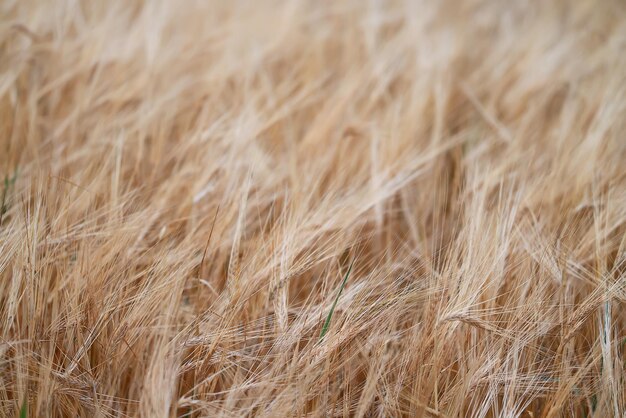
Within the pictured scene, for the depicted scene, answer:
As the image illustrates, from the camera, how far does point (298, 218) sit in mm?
895

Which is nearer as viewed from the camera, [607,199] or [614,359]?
Result: [614,359]

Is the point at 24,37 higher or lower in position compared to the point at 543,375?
higher

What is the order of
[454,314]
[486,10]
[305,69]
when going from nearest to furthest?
[454,314] < [305,69] < [486,10]

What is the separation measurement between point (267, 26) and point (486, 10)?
86 centimetres

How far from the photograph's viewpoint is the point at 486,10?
6.39 feet

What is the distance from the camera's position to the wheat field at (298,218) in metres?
0.77

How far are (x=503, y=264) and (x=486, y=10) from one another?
1376 mm

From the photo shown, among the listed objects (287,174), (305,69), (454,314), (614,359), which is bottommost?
(614,359)

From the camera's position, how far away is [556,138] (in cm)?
131

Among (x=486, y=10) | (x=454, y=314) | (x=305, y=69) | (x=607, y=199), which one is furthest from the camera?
(x=486, y=10)

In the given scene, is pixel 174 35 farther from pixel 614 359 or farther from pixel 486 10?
pixel 614 359

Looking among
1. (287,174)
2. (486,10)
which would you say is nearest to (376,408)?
(287,174)

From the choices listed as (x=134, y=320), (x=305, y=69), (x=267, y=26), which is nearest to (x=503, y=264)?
(x=134, y=320)

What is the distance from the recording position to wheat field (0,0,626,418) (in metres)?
0.77
